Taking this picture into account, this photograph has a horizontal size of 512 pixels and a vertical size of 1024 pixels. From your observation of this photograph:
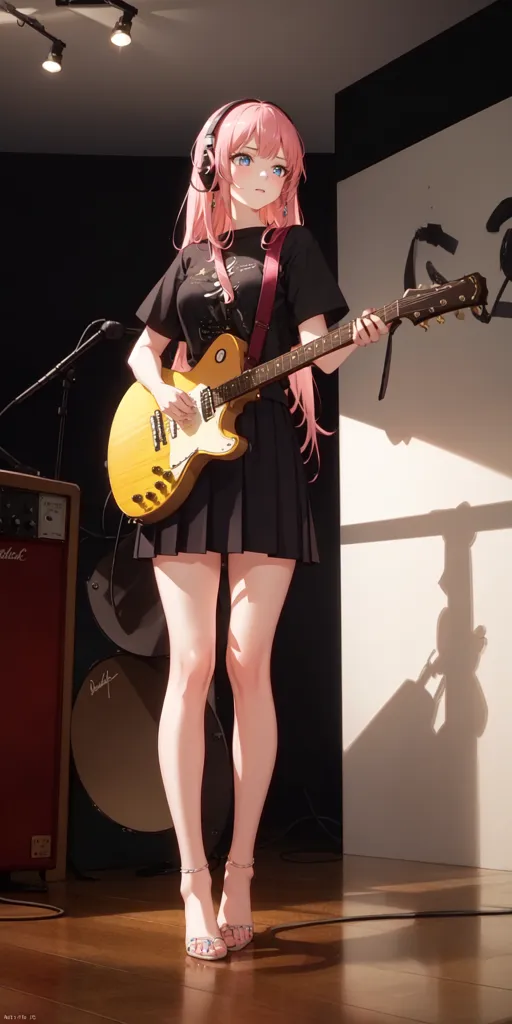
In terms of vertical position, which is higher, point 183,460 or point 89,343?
point 89,343

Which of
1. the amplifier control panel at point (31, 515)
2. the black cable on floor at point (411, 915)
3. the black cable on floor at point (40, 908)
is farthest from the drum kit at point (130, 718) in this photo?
the black cable on floor at point (411, 915)

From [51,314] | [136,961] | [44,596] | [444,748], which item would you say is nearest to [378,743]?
[444,748]

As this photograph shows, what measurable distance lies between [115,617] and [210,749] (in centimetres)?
45

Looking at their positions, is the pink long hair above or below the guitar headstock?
above

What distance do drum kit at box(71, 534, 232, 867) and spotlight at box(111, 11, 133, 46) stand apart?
59.8 inches

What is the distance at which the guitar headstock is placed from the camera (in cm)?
161

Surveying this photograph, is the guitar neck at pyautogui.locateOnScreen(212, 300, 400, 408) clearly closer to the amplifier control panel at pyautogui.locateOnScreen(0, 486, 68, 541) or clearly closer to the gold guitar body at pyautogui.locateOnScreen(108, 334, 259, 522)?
the gold guitar body at pyautogui.locateOnScreen(108, 334, 259, 522)

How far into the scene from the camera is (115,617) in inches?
108

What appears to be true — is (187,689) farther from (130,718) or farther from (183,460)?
(130,718)

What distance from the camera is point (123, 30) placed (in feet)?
9.96

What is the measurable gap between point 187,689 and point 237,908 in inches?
16.2

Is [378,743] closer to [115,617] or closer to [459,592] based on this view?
[459,592]

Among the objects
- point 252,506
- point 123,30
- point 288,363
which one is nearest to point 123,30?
point 123,30

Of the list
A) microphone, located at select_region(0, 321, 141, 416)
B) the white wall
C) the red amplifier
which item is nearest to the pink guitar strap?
microphone, located at select_region(0, 321, 141, 416)
